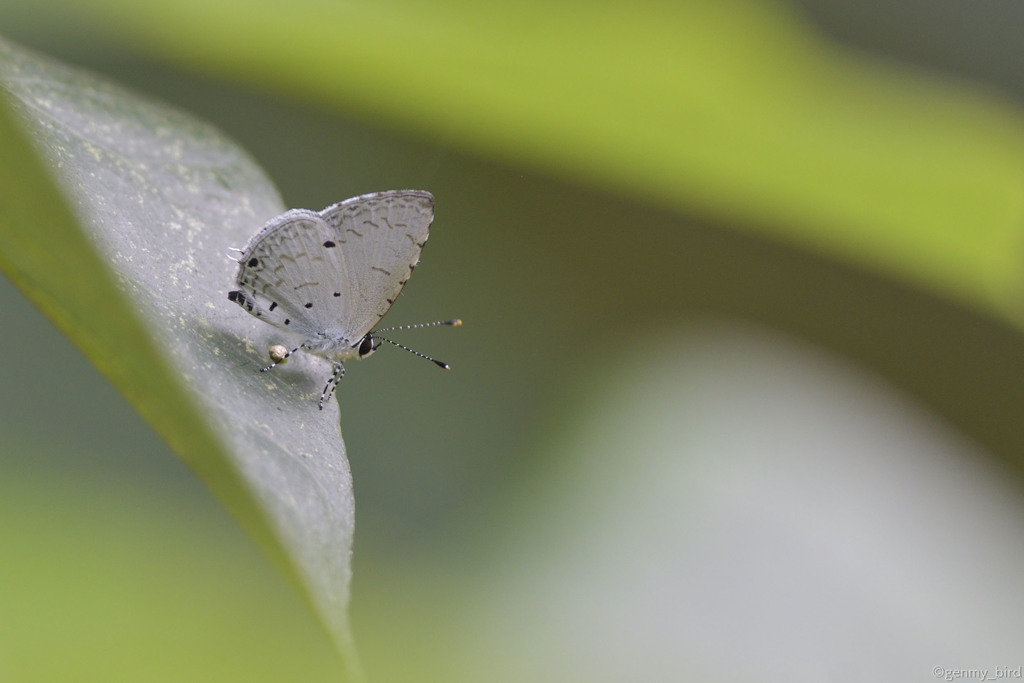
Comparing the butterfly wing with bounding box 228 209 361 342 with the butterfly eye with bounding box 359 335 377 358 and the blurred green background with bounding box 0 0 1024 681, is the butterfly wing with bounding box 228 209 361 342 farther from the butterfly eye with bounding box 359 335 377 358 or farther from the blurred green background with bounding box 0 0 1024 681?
the blurred green background with bounding box 0 0 1024 681

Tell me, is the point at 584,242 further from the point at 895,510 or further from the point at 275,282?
the point at 275,282

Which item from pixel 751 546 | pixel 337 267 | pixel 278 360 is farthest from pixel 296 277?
pixel 751 546

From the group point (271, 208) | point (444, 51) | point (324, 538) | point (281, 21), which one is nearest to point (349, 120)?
point (281, 21)

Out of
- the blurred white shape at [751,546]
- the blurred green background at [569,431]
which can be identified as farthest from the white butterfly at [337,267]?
the blurred white shape at [751,546]

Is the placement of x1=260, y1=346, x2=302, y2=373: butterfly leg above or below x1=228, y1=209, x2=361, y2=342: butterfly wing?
below

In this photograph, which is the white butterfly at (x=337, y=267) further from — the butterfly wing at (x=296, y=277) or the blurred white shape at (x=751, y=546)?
the blurred white shape at (x=751, y=546)

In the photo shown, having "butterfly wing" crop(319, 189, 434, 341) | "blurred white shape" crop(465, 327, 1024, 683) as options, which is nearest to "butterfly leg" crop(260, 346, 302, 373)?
"butterfly wing" crop(319, 189, 434, 341)

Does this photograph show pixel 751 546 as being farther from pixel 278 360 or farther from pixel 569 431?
pixel 278 360
